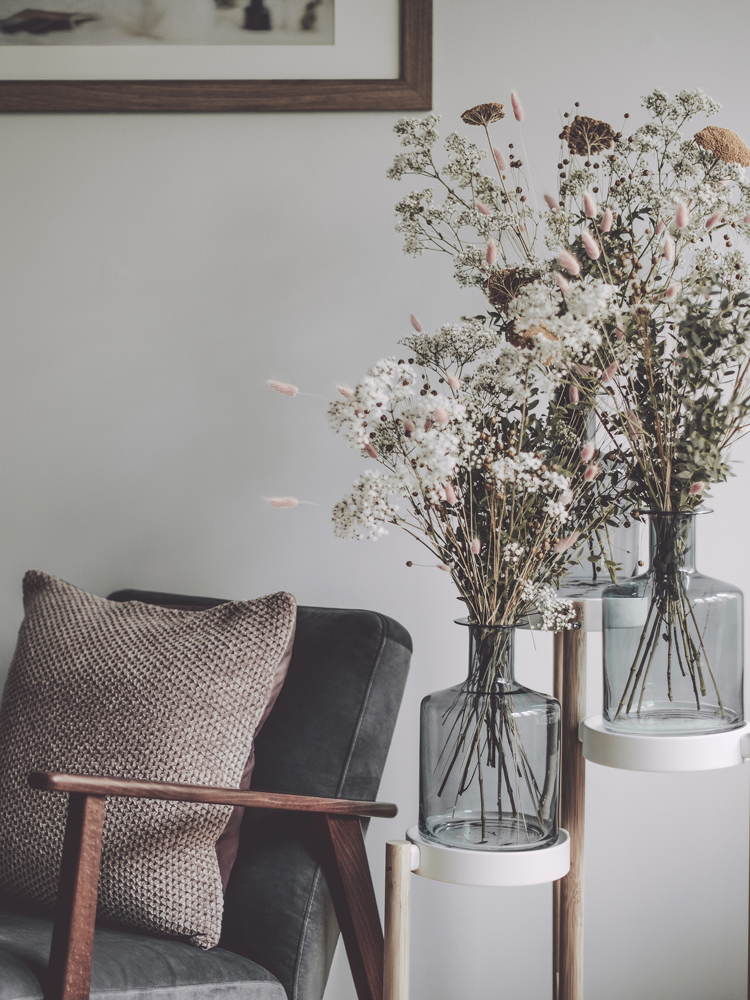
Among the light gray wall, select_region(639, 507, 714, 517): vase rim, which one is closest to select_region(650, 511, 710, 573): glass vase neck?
select_region(639, 507, 714, 517): vase rim

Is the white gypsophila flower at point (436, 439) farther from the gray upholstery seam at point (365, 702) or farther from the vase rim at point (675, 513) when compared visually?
the gray upholstery seam at point (365, 702)

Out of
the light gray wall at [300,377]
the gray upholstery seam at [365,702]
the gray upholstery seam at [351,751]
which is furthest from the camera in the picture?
the light gray wall at [300,377]

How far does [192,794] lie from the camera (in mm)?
1001

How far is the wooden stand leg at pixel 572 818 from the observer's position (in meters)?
1.30

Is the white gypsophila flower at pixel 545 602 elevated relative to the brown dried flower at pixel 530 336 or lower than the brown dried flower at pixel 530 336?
lower

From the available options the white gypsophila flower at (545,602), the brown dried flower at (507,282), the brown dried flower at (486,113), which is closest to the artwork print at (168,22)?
the brown dried flower at (486,113)

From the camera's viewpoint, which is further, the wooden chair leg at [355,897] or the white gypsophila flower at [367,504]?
the wooden chair leg at [355,897]

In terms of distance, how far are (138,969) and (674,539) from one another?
33.5 inches

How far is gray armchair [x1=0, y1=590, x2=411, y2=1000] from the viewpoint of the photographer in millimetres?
944

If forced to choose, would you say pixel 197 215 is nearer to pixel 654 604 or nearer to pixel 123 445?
pixel 123 445

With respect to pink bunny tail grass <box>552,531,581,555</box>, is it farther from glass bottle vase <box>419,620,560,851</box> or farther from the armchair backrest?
the armchair backrest

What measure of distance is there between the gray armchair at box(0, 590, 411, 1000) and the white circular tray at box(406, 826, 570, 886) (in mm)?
96

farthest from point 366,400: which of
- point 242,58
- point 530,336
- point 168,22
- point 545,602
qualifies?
point 168,22

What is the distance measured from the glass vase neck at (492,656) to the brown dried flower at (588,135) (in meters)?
0.65
